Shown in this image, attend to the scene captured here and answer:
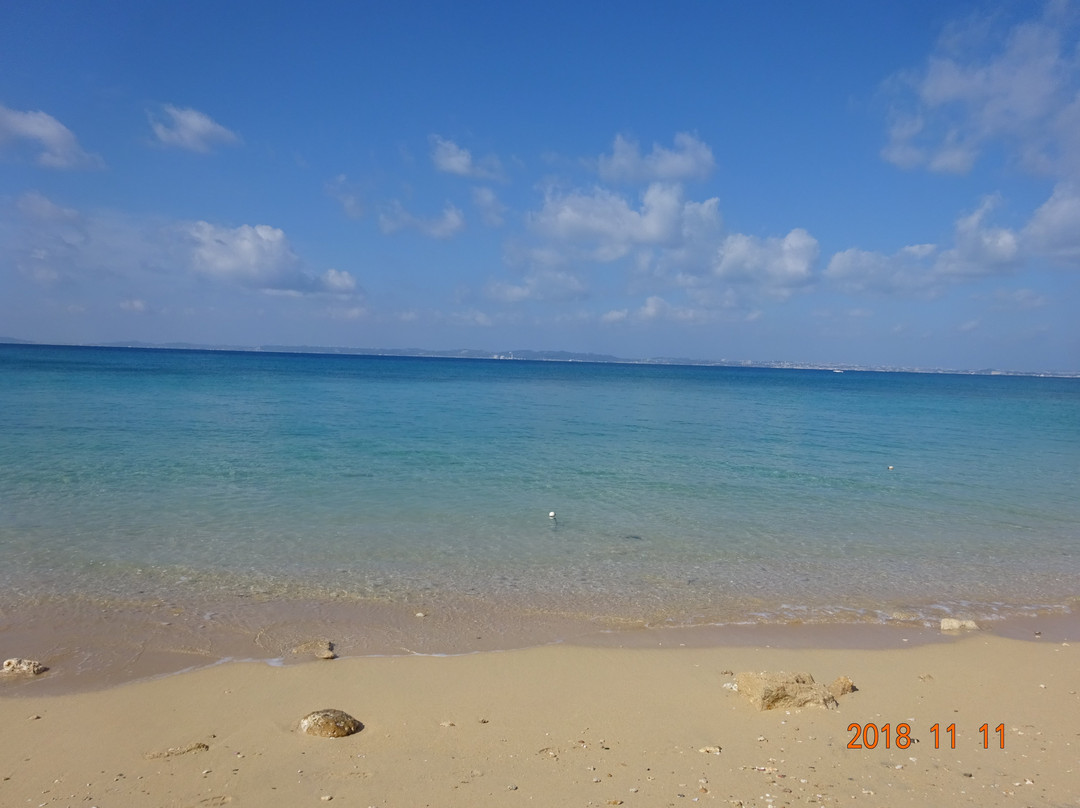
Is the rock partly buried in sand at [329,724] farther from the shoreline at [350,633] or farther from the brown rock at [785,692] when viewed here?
the brown rock at [785,692]

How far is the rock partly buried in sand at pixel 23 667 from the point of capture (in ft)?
22.3

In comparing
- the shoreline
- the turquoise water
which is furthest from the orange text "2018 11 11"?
the turquoise water

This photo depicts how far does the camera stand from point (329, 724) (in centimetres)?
583

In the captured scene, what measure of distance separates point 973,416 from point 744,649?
1862 inches

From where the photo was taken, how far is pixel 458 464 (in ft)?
64.8

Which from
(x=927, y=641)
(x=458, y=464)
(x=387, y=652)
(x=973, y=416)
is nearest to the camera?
(x=387, y=652)

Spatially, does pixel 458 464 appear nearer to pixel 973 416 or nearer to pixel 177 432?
pixel 177 432

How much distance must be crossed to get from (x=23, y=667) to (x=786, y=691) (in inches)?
302

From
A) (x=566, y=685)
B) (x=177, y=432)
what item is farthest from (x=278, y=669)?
(x=177, y=432)

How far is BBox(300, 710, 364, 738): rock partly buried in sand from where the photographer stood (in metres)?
5.79

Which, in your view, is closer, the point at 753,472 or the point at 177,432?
the point at 753,472

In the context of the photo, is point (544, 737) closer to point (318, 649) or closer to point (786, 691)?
point (786, 691)

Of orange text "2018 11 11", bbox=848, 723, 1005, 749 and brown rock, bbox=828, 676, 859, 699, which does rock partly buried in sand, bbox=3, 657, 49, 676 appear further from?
brown rock, bbox=828, 676, 859, 699

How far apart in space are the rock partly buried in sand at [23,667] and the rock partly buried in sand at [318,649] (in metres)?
2.49
